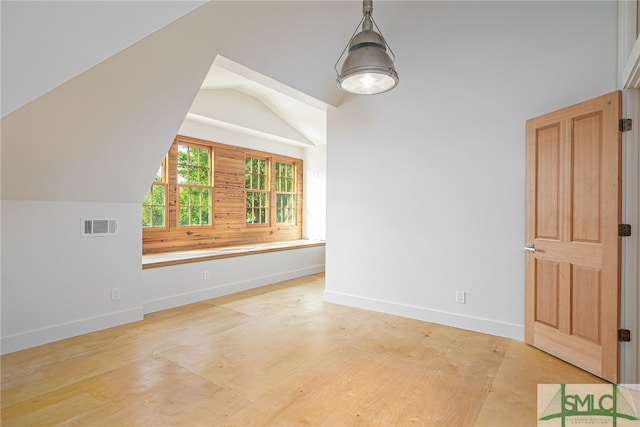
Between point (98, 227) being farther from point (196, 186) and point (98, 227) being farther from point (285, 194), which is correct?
point (285, 194)

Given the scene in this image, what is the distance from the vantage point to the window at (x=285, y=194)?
22.9 feet

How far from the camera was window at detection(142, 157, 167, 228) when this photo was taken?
4.88 m

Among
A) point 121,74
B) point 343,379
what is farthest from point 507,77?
point 121,74

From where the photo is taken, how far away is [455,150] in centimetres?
363

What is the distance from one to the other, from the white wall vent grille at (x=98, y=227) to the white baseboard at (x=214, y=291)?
0.93 m

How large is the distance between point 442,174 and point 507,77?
42.4 inches

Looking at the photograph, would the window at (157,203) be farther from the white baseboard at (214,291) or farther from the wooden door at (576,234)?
the wooden door at (576,234)

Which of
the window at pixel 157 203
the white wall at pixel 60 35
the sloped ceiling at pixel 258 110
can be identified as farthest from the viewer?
the window at pixel 157 203

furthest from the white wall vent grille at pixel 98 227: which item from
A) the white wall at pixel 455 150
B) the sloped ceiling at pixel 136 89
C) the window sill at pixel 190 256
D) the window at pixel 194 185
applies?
the white wall at pixel 455 150

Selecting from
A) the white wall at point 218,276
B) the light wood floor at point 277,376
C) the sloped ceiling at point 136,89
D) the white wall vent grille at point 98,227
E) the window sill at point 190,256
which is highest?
the sloped ceiling at point 136,89

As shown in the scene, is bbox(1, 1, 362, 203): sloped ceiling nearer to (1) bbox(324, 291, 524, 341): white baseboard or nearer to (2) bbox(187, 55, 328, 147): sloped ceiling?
(2) bbox(187, 55, 328, 147): sloped ceiling

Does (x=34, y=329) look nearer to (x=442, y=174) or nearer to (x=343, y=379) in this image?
(x=343, y=379)

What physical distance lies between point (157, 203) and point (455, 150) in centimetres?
399

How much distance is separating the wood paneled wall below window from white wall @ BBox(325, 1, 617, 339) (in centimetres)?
223
